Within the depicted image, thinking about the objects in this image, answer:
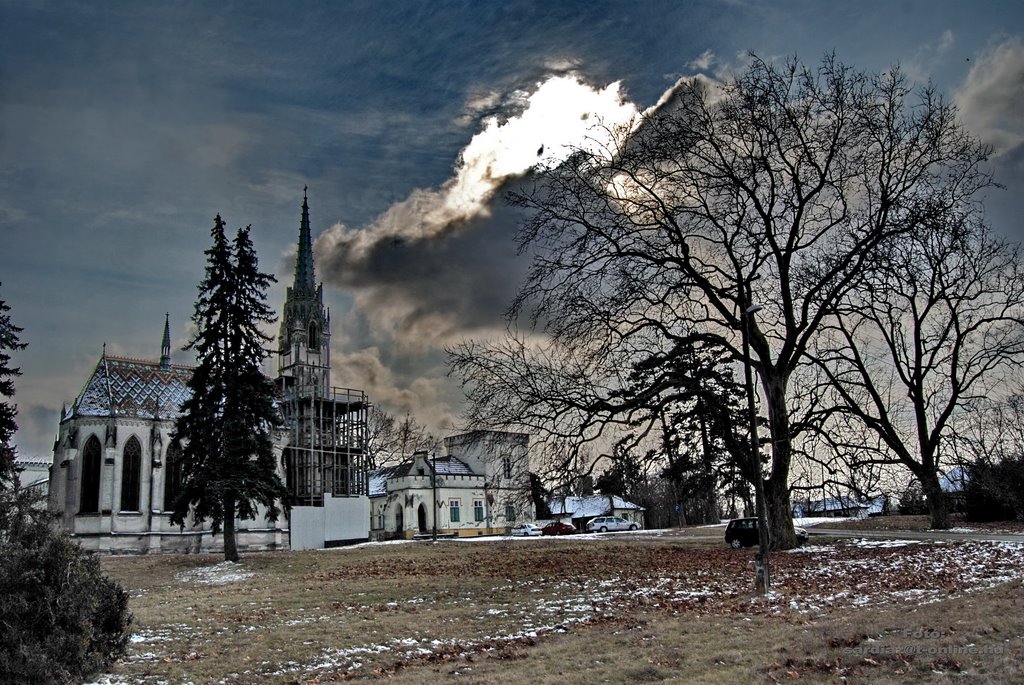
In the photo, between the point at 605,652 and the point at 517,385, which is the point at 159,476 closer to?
the point at 517,385

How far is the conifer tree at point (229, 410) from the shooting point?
33625mm

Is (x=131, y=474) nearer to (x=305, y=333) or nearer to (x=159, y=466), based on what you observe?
(x=159, y=466)

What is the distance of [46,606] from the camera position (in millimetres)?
8734

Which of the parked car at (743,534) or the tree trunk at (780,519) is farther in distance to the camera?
the parked car at (743,534)

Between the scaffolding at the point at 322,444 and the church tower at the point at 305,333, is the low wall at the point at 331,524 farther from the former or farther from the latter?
the church tower at the point at 305,333

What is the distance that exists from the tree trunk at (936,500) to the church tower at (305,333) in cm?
4714

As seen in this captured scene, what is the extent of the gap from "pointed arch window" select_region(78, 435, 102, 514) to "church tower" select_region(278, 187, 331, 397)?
651 inches

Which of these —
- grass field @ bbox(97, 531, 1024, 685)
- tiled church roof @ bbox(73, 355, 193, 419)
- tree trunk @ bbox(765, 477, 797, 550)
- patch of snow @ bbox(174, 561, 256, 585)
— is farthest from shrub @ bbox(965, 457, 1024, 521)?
tiled church roof @ bbox(73, 355, 193, 419)

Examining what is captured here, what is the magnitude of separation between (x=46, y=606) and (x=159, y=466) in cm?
4614

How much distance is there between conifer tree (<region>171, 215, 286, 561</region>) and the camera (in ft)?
110

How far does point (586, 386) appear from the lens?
19969 millimetres

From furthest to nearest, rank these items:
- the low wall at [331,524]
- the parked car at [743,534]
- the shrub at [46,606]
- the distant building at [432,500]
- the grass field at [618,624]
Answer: the distant building at [432,500] → the low wall at [331,524] → the parked car at [743,534] → the grass field at [618,624] → the shrub at [46,606]

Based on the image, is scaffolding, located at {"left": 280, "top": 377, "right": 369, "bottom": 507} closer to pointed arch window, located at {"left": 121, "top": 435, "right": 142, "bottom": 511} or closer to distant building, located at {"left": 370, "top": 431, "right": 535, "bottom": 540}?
distant building, located at {"left": 370, "top": 431, "right": 535, "bottom": 540}

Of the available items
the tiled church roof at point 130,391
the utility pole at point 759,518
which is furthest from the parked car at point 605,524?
the utility pole at point 759,518
